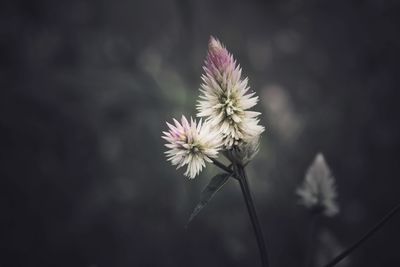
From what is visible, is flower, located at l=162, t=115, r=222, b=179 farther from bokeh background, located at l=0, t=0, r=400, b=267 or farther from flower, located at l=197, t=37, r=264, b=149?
bokeh background, located at l=0, t=0, r=400, b=267

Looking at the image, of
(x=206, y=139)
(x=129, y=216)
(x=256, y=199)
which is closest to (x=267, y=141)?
(x=256, y=199)

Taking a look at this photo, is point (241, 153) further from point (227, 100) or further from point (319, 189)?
point (319, 189)

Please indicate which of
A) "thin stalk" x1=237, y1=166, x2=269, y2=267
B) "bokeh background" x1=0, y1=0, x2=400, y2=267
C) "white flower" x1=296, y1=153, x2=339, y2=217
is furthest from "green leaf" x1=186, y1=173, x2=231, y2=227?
"bokeh background" x1=0, y1=0, x2=400, y2=267

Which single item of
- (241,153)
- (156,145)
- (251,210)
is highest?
(156,145)

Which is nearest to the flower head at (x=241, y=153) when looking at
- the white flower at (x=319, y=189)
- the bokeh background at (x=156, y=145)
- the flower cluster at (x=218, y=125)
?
the flower cluster at (x=218, y=125)

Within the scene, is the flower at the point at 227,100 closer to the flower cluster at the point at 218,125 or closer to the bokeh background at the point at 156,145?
the flower cluster at the point at 218,125

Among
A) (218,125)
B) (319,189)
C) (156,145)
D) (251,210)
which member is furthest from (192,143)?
(156,145)
